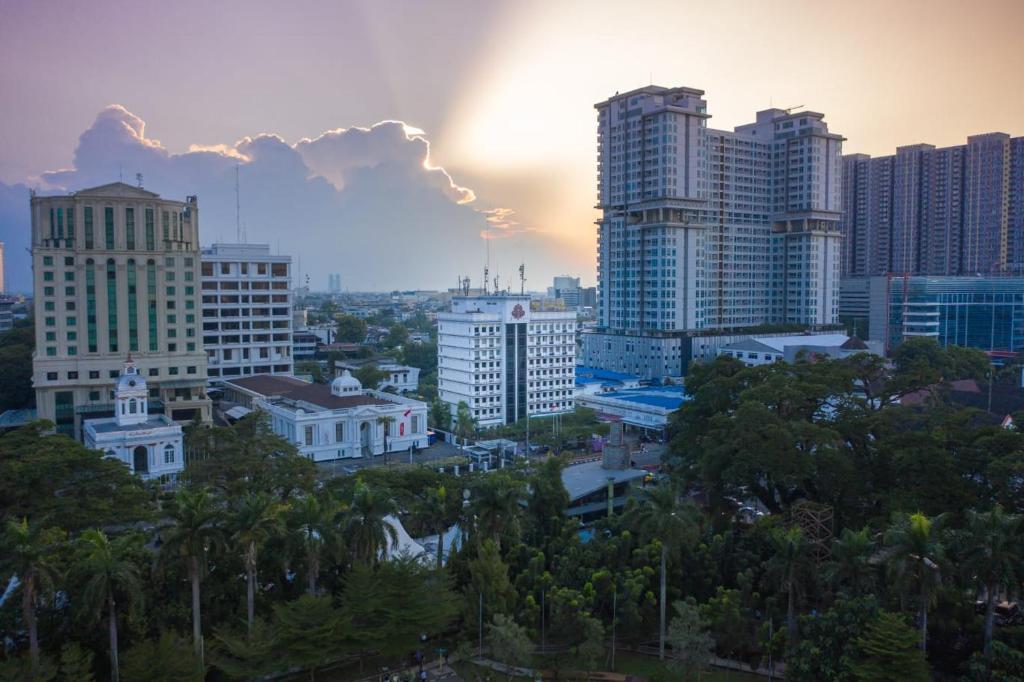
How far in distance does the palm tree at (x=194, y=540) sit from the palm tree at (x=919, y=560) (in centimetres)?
2092

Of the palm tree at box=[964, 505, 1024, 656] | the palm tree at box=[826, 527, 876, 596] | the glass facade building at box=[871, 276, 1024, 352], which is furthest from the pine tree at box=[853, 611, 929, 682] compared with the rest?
the glass facade building at box=[871, 276, 1024, 352]

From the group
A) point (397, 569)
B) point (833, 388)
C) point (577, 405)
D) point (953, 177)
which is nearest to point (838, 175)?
point (953, 177)

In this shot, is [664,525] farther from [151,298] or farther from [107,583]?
[151,298]

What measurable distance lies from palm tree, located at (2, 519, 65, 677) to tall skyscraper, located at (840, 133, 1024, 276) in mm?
133969

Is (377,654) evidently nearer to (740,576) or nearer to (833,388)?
(740,576)

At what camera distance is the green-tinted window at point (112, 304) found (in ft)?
205

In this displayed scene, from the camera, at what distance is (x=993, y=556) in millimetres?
22734

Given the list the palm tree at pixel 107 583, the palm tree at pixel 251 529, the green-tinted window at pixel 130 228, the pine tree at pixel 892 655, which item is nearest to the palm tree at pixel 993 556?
the pine tree at pixel 892 655

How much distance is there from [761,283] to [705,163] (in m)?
20.5

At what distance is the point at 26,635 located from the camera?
24.4 meters

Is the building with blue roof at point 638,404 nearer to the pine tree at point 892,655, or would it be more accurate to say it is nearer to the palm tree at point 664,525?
the palm tree at point 664,525

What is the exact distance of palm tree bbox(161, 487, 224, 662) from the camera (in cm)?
2498

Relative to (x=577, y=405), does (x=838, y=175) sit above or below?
above

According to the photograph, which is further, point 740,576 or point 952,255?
point 952,255
